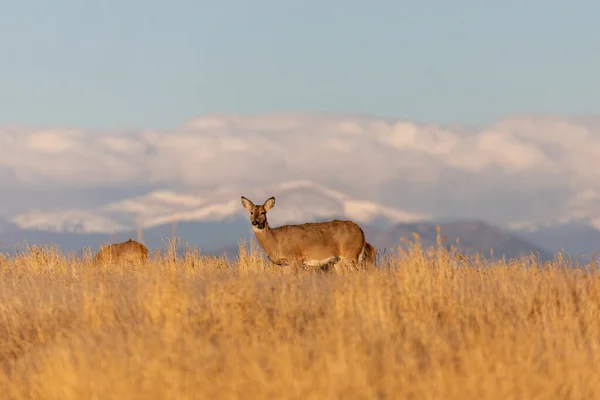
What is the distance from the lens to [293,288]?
13.2 m

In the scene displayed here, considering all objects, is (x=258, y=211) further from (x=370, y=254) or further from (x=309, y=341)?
(x=309, y=341)

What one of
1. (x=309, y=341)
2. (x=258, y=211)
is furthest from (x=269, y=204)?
(x=309, y=341)

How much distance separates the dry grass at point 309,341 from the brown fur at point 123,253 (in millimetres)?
9057

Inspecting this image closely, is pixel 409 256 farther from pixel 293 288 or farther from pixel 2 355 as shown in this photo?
pixel 2 355

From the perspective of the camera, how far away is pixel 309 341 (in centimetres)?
1003

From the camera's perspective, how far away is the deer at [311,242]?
66.4 feet

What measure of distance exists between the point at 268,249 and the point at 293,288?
749cm

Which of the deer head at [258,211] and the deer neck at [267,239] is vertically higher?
the deer head at [258,211]

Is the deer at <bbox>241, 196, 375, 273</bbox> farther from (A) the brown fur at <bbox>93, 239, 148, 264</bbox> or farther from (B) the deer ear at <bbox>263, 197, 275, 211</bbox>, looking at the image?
(A) the brown fur at <bbox>93, 239, 148, 264</bbox>

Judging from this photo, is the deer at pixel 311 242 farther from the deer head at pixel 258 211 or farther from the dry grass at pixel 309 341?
the dry grass at pixel 309 341

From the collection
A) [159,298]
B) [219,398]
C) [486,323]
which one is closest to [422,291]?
[486,323]

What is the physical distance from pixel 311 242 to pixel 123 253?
7017 millimetres

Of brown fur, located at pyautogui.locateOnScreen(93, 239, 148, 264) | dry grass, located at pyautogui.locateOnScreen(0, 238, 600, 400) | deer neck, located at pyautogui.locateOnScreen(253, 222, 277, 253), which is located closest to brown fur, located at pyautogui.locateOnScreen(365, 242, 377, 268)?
deer neck, located at pyautogui.locateOnScreen(253, 222, 277, 253)

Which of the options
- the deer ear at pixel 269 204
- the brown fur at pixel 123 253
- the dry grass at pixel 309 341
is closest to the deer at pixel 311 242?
the deer ear at pixel 269 204
